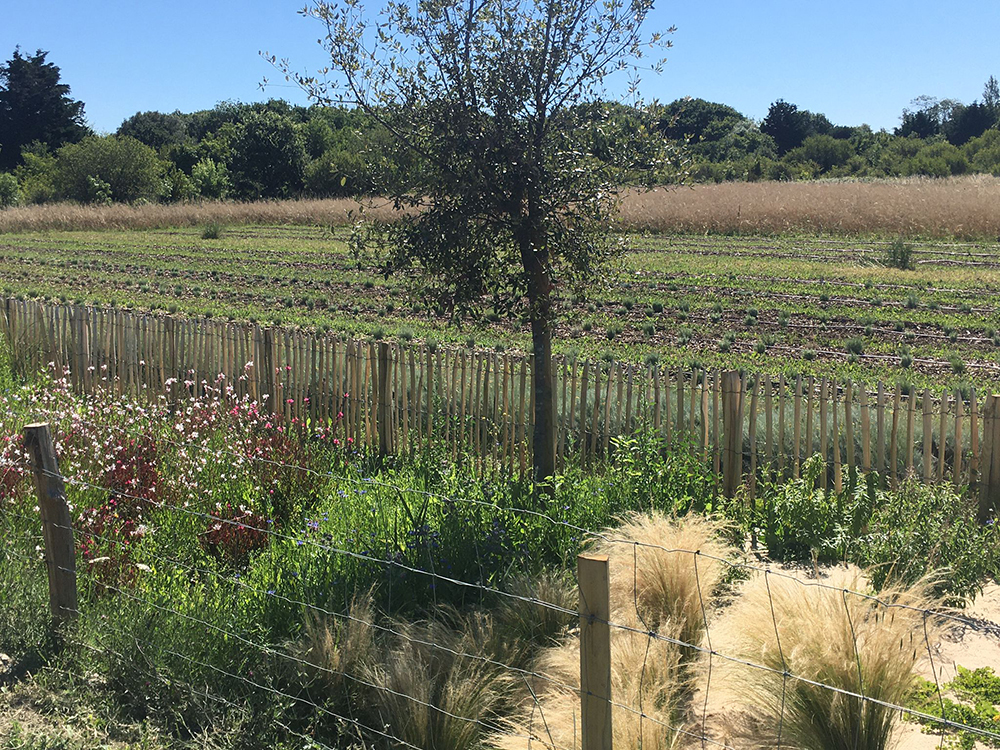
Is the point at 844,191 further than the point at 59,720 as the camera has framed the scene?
Yes

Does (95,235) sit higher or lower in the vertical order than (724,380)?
higher

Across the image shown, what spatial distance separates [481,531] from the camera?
584 cm

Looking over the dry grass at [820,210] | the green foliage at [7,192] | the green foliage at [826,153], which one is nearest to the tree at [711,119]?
the green foliage at [826,153]

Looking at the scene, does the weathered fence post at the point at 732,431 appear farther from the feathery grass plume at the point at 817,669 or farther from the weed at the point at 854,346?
the weed at the point at 854,346

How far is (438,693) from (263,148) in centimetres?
6714

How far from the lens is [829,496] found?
21.5ft

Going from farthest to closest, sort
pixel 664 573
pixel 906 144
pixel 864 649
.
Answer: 1. pixel 906 144
2. pixel 664 573
3. pixel 864 649

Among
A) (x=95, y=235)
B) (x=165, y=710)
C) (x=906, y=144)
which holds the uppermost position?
(x=906, y=144)

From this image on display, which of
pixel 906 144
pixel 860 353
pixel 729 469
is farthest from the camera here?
pixel 906 144

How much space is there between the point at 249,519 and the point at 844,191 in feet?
103

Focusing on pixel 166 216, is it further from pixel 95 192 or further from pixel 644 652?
pixel 644 652

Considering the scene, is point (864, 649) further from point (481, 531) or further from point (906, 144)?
point (906, 144)

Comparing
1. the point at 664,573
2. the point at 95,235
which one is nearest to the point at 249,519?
the point at 664,573

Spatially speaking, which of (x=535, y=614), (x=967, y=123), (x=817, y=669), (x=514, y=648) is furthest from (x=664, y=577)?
(x=967, y=123)
